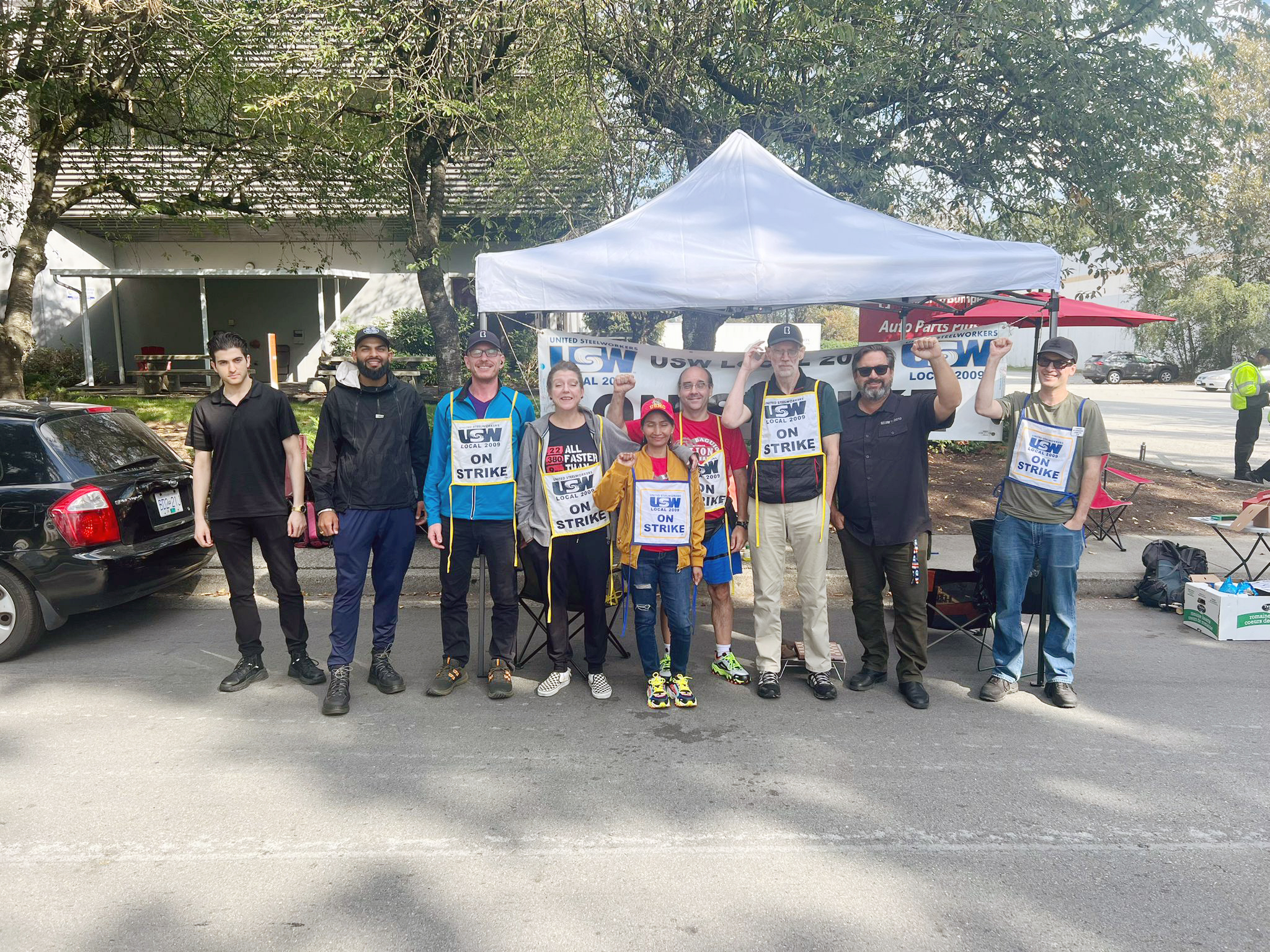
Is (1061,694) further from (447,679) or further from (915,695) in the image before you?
(447,679)

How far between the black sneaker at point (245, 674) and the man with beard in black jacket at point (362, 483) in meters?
0.59

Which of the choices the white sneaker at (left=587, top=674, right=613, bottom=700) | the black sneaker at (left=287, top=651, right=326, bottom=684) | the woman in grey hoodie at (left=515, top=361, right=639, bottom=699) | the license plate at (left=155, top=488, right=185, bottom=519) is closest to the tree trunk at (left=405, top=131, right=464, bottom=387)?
the license plate at (left=155, top=488, right=185, bottom=519)

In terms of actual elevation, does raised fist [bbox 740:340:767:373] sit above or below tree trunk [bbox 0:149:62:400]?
below

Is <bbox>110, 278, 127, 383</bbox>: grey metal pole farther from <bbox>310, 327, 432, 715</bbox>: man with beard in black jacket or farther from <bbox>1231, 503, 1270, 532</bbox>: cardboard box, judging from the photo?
<bbox>1231, 503, 1270, 532</bbox>: cardboard box

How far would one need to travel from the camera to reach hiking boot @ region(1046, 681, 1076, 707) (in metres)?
4.75

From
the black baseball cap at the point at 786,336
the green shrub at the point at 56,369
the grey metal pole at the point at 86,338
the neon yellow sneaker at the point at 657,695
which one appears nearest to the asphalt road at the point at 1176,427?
the black baseball cap at the point at 786,336

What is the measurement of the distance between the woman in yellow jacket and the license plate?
3299 millimetres

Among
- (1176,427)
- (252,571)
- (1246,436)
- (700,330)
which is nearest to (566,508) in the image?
(252,571)

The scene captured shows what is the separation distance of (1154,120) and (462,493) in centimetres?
878

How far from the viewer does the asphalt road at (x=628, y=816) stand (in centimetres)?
288

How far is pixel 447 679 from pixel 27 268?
8.65 meters

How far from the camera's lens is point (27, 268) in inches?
394

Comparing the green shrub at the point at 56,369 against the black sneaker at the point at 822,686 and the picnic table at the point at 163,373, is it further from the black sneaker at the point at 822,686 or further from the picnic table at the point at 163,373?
the black sneaker at the point at 822,686

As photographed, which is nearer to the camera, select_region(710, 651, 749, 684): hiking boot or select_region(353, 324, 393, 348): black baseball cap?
select_region(353, 324, 393, 348): black baseball cap
